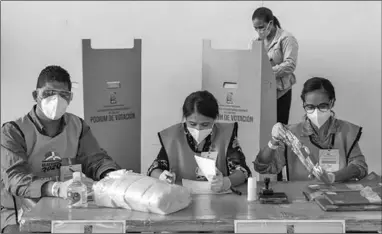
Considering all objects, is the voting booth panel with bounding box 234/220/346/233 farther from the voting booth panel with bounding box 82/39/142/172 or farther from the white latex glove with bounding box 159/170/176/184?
the voting booth panel with bounding box 82/39/142/172

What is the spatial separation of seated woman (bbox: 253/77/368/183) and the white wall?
2334 mm

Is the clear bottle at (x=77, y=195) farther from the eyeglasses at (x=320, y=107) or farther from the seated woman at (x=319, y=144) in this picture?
the eyeglasses at (x=320, y=107)

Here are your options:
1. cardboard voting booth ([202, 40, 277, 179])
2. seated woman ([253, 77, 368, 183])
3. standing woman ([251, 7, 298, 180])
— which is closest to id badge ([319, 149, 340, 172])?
seated woman ([253, 77, 368, 183])

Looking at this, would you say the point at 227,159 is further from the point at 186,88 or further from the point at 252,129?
the point at 186,88

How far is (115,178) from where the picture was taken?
2.39 metres

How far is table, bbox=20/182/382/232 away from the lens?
2.13 metres

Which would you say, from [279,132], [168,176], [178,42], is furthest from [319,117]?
[178,42]

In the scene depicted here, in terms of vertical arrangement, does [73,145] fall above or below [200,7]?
below

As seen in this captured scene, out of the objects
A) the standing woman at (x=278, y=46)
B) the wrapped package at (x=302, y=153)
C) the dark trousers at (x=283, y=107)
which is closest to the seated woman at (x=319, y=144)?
the wrapped package at (x=302, y=153)

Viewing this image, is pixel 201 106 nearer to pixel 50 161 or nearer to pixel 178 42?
pixel 50 161

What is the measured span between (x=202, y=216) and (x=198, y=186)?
1.36 ft

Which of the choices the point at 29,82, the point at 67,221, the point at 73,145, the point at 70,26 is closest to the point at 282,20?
the point at 70,26

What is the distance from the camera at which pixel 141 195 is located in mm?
2223

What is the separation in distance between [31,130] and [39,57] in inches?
111
